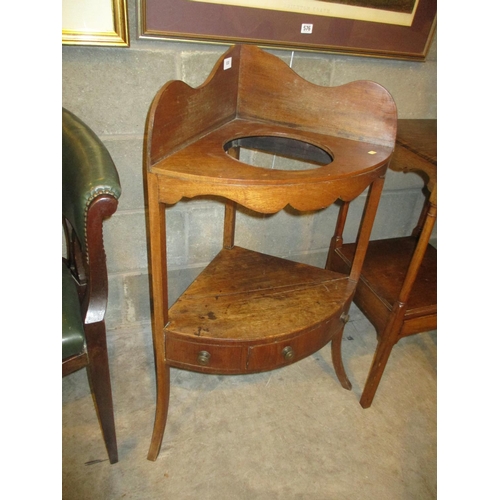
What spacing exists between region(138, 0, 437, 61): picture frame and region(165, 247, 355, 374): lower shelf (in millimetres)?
695

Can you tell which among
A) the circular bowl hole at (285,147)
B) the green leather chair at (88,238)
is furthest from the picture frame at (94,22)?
the circular bowl hole at (285,147)

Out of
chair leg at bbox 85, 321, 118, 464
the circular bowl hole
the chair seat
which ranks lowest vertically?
chair leg at bbox 85, 321, 118, 464

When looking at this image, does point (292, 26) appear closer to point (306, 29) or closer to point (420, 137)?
point (306, 29)

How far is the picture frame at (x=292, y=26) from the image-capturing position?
3.60 ft

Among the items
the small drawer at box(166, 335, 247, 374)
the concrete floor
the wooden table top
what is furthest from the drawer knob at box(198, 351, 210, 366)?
the wooden table top

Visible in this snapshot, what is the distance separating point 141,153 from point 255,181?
621 millimetres

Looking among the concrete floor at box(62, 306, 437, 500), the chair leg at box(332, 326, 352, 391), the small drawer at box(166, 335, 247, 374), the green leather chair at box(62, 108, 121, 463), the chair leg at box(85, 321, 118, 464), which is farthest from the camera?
the chair leg at box(332, 326, 352, 391)

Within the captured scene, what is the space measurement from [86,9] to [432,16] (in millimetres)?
1078

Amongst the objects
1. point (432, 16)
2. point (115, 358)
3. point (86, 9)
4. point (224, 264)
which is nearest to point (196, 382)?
point (115, 358)

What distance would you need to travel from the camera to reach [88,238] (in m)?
0.83

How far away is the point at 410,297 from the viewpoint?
1.33 meters

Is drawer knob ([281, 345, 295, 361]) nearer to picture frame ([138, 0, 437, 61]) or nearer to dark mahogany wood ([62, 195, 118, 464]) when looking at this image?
dark mahogany wood ([62, 195, 118, 464])

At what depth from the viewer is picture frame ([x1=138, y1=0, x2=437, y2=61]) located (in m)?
1.10

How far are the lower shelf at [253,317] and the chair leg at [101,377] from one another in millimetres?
163
